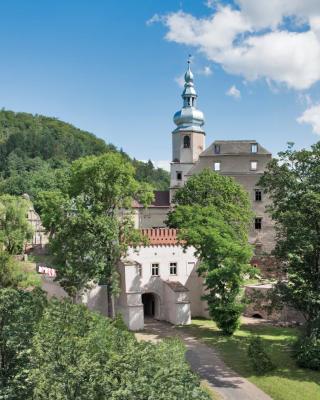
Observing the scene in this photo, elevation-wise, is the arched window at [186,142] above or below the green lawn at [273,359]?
above

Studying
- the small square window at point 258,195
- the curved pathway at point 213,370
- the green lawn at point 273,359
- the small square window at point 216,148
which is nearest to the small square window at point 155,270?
the curved pathway at point 213,370

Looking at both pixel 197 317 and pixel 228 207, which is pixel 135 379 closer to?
pixel 197 317

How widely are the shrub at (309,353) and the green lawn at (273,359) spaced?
374mm

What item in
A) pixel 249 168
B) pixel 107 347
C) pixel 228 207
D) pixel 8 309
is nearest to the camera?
pixel 107 347

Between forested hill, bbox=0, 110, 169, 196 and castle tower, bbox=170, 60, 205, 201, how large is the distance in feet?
154

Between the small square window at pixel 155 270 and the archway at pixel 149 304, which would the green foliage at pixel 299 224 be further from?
the archway at pixel 149 304

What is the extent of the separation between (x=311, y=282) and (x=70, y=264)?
50.3ft

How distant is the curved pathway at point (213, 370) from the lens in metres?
22.4

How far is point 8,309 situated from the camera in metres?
16.3

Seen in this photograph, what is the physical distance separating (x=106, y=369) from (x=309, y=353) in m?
17.4

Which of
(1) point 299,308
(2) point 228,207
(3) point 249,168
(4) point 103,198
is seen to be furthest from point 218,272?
(3) point 249,168

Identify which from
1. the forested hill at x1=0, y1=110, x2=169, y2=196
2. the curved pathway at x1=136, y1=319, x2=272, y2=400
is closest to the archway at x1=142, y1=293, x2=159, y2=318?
the curved pathway at x1=136, y1=319, x2=272, y2=400

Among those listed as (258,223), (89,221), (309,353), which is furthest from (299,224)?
(258,223)

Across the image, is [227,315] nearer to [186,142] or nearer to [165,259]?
[165,259]
